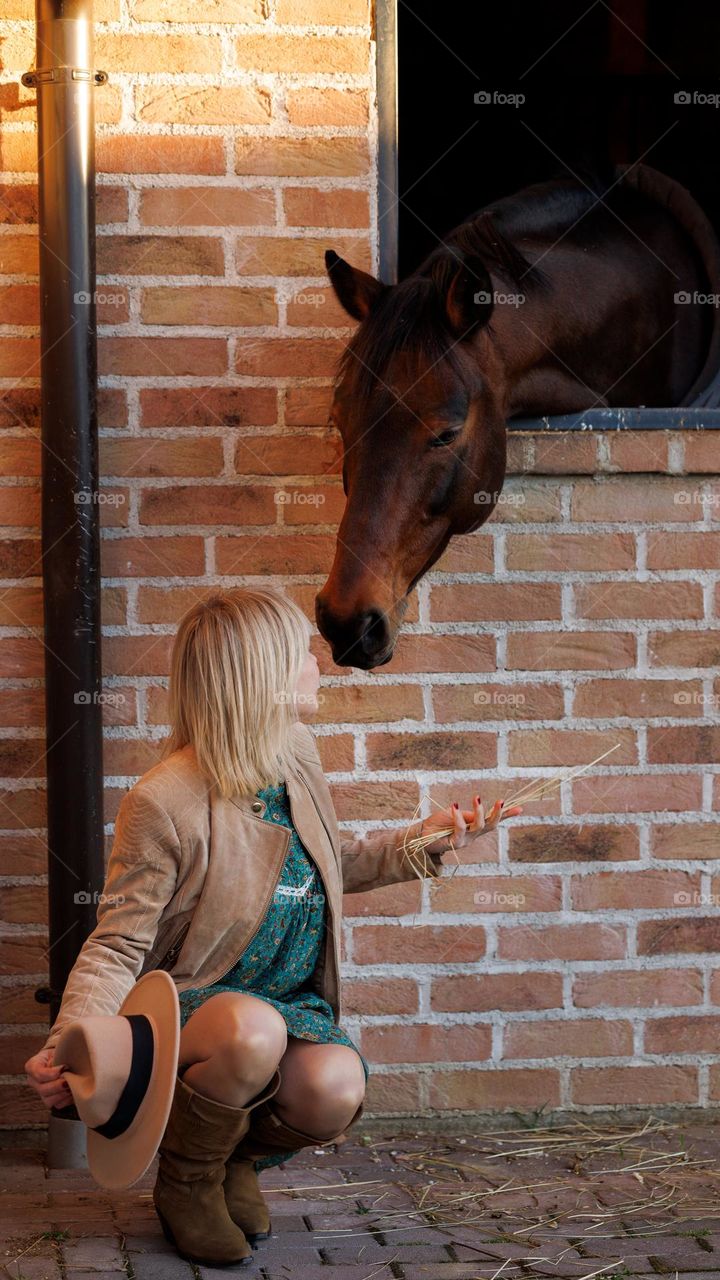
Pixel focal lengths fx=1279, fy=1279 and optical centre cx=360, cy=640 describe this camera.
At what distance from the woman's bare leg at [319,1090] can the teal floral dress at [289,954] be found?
0.13 feet

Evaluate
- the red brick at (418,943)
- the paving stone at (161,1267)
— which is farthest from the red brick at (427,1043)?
the paving stone at (161,1267)

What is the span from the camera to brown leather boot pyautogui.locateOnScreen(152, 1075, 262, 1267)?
2273 mm

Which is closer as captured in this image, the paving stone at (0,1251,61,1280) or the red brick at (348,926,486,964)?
the paving stone at (0,1251,61,1280)

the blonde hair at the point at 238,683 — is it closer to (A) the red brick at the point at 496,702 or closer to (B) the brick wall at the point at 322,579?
(B) the brick wall at the point at 322,579

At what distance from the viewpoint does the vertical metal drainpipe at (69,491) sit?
282 centimetres

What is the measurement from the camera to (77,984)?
7.19ft

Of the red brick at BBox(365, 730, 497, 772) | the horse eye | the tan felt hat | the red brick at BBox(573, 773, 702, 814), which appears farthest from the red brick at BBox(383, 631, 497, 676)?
the tan felt hat

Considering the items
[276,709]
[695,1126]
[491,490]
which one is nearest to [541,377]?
[491,490]

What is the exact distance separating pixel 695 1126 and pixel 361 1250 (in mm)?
1087

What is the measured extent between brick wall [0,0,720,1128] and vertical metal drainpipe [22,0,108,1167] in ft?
0.37

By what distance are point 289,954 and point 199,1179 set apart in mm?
430

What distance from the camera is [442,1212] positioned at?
8.55ft

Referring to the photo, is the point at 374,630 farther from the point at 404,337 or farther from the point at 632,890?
the point at 632,890

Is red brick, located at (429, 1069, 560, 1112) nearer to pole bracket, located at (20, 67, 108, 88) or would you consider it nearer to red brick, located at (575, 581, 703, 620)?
red brick, located at (575, 581, 703, 620)
